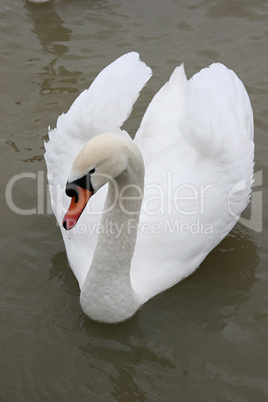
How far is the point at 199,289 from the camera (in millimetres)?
5520

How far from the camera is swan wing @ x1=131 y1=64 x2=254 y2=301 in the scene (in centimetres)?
512

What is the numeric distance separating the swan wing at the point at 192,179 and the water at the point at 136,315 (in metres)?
0.39

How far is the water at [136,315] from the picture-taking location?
4.80 metres

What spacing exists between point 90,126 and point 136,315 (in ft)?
5.22

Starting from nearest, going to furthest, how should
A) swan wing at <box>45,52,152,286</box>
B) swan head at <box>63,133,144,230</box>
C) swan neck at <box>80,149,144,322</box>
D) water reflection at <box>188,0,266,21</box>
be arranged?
swan head at <box>63,133,144,230</box>
swan neck at <box>80,149,144,322</box>
swan wing at <box>45,52,152,286</box>
water reflection at <box>188,0,266,21</box>

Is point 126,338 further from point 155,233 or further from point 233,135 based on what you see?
point 233,135

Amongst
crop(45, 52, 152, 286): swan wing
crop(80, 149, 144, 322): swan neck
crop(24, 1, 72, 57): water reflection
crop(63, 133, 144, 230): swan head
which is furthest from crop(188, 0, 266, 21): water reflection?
crop(63, 133, 144, 230): swan head

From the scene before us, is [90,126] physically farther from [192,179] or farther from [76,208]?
[76,208]

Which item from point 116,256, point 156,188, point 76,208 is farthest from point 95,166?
point 156,188

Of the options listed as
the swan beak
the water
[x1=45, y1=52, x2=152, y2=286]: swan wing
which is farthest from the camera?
[x1=45, y1=52, x2=152, y2=286]: swan wing

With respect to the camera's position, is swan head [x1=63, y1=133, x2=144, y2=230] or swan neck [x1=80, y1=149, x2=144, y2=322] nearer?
swan head [x1=63, y1=133, x2=144, y2=230]

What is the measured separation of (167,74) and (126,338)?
4.04 metres

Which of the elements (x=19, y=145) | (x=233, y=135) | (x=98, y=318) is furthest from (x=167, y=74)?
(x=98, y=318)

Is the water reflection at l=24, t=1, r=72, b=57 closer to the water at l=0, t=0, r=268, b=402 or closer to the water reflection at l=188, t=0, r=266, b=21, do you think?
the water at l=0, t=0, r=268, b=402
